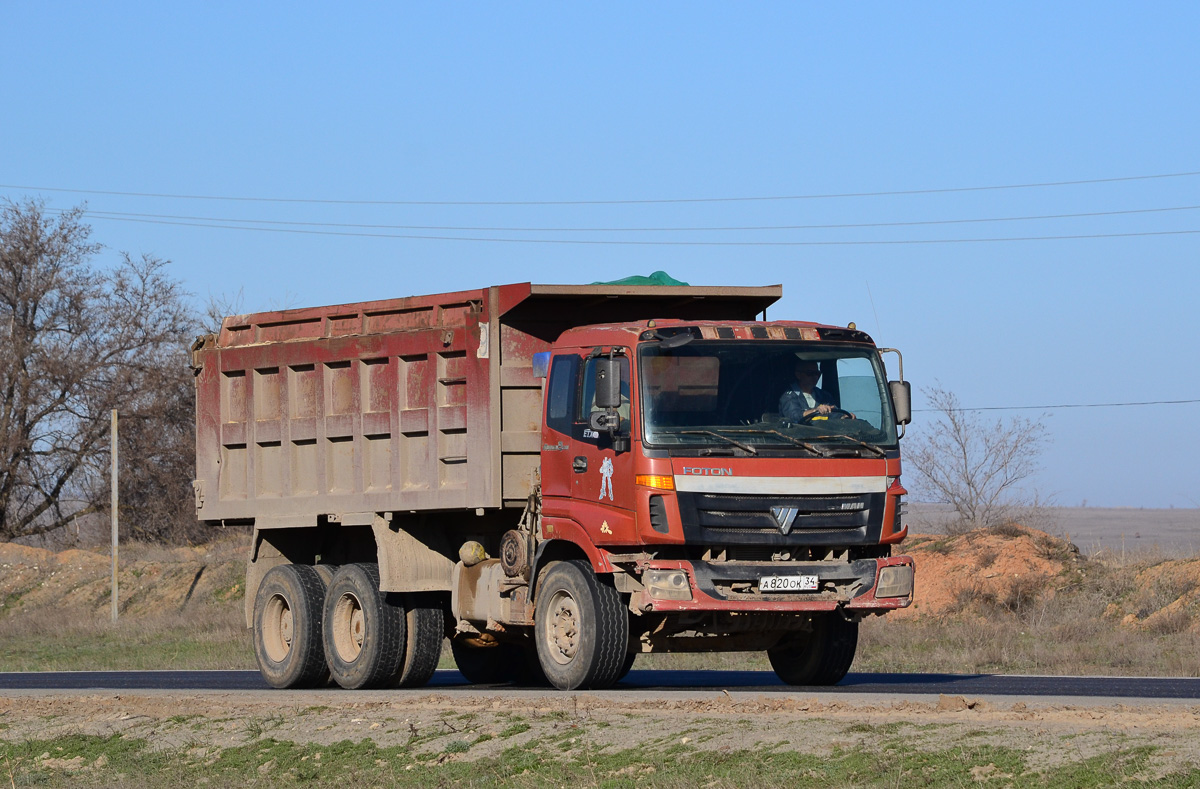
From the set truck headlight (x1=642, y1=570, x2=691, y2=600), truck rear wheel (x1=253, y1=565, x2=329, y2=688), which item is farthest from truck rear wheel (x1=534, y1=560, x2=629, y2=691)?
truck rear wheel (x1=253, y1=565, x2=329, y2=688)

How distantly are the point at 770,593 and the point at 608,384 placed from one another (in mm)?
2022

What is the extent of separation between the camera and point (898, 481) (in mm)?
12711

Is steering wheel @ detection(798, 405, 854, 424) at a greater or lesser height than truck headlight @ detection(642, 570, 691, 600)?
greater

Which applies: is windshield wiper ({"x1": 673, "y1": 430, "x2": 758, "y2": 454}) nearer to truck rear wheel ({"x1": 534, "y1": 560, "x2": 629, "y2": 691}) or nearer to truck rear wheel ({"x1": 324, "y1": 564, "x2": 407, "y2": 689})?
truck rear wheel ({"x1": 534, "y1": 560, "x2": 629, "y2": 691})

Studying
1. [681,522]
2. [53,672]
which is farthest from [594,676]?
[53,672]

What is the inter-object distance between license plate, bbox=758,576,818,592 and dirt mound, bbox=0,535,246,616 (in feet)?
85.6

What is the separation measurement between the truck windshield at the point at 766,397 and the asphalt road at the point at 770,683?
2.00 metres

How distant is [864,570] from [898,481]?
79 centimetres

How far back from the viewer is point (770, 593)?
12.2 m

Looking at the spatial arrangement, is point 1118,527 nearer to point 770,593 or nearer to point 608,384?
point 770,593

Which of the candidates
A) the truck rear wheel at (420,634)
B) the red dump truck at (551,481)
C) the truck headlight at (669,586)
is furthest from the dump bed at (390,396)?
the truck headlight at (669,586)

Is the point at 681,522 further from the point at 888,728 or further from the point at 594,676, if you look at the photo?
the point at 888,728

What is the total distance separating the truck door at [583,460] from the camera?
1230 centimetres

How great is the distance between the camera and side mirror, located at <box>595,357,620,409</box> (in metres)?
12.2
